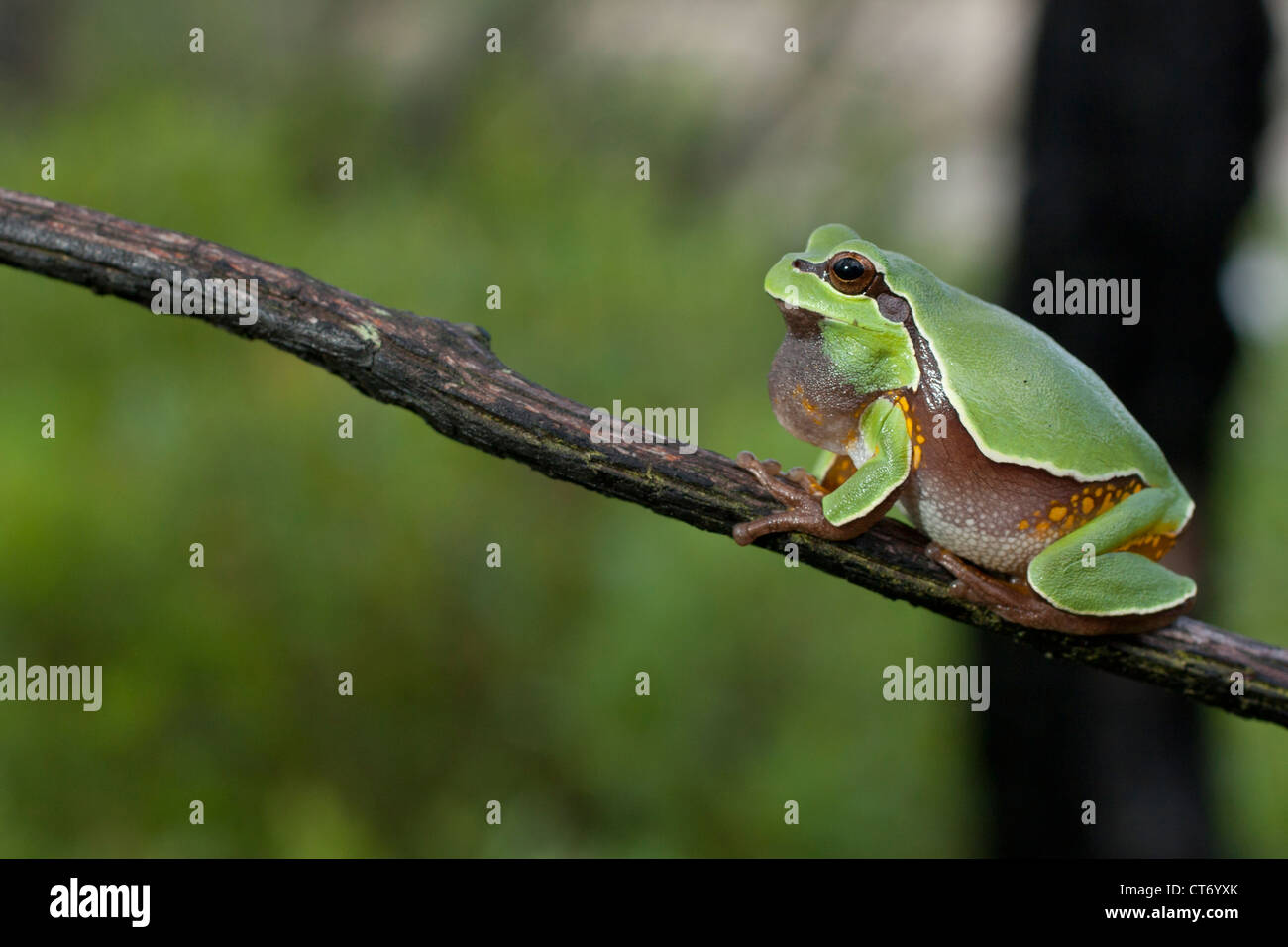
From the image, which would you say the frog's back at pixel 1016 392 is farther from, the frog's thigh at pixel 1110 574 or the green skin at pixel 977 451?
the frog's thigh at pixel 1110 574

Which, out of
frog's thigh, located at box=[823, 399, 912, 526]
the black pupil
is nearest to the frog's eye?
the black pupil

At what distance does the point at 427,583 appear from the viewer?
15.9 feet

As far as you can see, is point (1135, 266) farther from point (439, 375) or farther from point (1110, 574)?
point (439, 375)

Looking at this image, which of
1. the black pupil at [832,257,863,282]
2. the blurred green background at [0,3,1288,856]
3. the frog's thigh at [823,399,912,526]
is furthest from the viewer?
the blurred green background at [0,3,1288,856]

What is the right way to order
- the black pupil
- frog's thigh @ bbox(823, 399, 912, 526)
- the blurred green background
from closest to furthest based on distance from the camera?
frog's thigh @ bbox(823, 399, 912, 526) → the black pupil → the blurred green background

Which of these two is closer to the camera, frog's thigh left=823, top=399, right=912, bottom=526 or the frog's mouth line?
frog's thigh left=823, top=399, right=912, bottom=526

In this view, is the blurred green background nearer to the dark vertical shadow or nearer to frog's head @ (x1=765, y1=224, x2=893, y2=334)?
the dark vertical shadow

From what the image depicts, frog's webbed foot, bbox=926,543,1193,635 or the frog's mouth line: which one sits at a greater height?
the frog's mouth line

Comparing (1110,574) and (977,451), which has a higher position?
(977,451)

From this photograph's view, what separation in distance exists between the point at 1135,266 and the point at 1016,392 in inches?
86.0

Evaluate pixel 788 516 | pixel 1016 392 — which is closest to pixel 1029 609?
pixel 1016 392

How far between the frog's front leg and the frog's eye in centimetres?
33

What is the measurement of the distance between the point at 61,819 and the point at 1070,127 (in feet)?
15.6

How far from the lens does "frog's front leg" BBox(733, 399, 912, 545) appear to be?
257 cm
